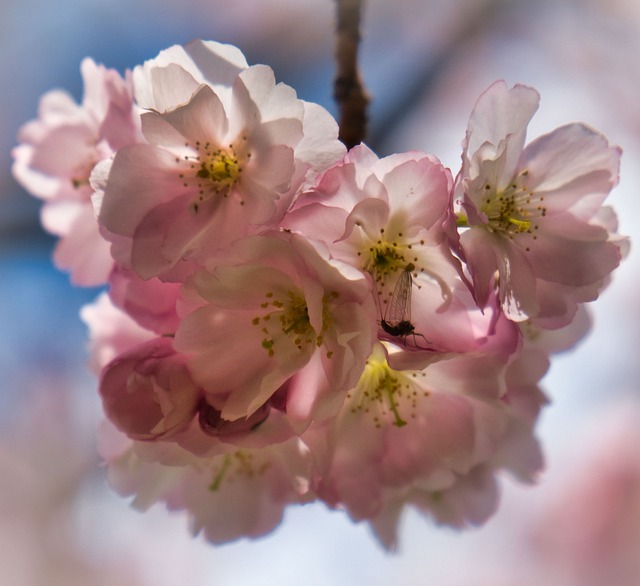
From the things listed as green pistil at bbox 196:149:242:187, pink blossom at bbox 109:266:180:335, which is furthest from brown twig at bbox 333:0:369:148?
pink blossom at bbox 109:266:180:335

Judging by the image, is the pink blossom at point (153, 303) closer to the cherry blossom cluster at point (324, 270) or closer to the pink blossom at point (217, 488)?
the cherry blossom cluster at point (324, 270)

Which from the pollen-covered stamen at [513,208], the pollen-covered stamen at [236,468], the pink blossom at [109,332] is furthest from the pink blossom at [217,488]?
the pollen-covered stamen at [513,208]

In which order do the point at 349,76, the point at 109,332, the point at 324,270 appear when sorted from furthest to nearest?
the point at 349,76, the point at 109,332, the point at 324,270

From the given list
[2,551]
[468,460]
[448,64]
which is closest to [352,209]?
[468,460]

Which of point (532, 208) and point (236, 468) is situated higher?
point (532, 208)

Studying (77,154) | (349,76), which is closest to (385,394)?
(349,76)

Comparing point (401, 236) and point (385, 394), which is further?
point (385, 394)

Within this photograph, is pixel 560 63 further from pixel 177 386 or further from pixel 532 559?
pixel 177 386

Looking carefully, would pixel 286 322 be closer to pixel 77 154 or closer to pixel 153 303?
pixel 153 303
